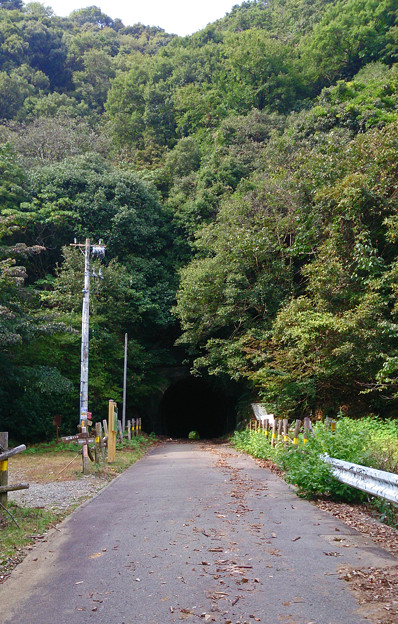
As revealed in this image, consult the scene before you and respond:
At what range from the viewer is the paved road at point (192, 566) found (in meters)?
3.71

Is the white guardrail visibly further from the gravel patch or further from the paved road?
the gravel patch

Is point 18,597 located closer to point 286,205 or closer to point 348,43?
point 286,205

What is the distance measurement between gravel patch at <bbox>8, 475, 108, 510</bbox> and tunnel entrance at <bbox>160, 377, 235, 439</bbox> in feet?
78.0

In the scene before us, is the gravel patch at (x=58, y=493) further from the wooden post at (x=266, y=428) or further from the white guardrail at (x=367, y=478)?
the wooden post at (x=266, y=428)

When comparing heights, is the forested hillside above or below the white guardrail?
above

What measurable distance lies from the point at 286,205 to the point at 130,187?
41.7 ft

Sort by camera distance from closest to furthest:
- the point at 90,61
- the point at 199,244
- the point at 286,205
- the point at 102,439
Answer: the point at 102,439, the point at 286,205, the point at 199,244, the point at 90,61

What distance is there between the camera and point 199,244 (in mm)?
27594

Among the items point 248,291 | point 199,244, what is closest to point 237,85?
point 199,244

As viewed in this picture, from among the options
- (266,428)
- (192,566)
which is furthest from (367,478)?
(266,428)

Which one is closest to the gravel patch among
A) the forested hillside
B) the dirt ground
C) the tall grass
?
the dirt ground

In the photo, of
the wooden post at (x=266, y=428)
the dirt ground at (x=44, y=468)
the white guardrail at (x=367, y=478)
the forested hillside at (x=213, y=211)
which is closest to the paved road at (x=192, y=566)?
the white guardrail at (x=367, y=478)

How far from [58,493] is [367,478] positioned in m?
5.79

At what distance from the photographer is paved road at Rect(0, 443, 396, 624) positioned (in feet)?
12.2
